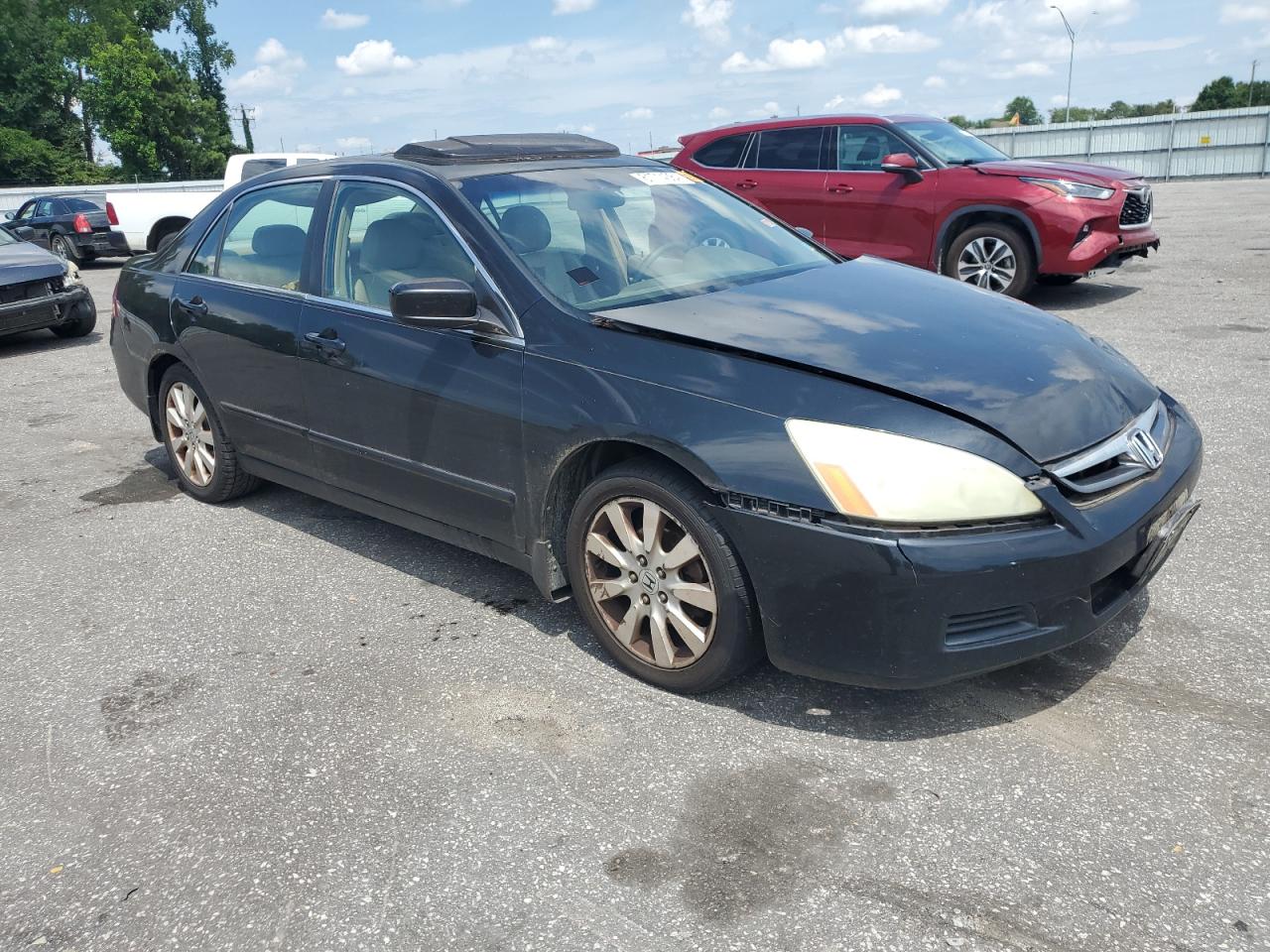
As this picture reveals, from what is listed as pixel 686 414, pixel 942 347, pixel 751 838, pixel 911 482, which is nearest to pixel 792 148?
pixel 942 347

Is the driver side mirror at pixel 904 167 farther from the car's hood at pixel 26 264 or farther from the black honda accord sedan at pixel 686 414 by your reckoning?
the car's hood at pixel 26 264

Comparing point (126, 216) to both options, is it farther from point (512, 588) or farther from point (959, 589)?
point (959, 589)

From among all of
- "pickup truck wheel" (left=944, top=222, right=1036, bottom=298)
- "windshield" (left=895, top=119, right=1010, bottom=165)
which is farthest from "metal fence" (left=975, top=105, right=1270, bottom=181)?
"pickup truck wheel" (left=944, top=222, right=1036, bottom=298)

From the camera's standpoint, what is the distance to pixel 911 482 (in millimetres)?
2691

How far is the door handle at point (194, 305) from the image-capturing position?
486 centimetres

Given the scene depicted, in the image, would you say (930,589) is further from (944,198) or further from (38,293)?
(38,293)

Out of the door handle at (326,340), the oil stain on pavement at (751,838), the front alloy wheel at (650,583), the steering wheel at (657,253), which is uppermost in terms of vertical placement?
the steering wheel at (657,253)

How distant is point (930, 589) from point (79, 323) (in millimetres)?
10902

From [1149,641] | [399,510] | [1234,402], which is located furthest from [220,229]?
[1234,402]

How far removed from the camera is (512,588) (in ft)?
13.7

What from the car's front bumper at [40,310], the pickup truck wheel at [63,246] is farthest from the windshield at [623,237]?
the pickup truck wheel at [63,246]

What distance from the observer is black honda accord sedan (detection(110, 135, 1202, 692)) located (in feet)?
9.00

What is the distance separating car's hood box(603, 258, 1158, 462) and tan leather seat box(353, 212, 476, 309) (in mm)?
736

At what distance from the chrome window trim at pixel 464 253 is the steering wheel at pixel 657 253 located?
0.56 metres
